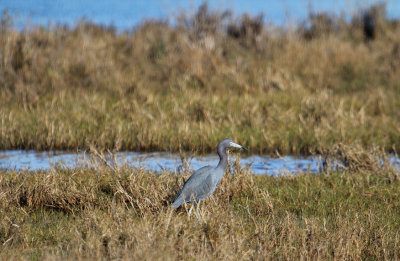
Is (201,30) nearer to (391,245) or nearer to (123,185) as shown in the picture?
(123,185)

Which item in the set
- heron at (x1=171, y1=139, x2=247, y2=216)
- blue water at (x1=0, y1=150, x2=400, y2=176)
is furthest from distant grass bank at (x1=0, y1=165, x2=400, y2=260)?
blue water at (x1=0, y1=150, x2=400, y2=176)

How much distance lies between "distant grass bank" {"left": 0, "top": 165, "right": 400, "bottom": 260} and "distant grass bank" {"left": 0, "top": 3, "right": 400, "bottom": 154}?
1187 millimetres

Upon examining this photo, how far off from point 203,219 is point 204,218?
0.08 feet

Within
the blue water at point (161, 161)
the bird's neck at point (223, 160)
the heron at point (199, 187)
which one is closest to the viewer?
the heron at point (199, 187)

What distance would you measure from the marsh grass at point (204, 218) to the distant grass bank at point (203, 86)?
1160 millimetres

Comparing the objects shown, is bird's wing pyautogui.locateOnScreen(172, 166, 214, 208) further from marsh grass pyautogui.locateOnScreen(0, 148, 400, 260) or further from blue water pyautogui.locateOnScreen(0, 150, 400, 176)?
blue water pyautogui.locateOnScreen(0, 150, 400, 176)

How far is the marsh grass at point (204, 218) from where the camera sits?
4.57m

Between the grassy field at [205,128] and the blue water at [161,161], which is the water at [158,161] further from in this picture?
the grassy field at [205,128]

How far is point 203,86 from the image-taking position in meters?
12.8

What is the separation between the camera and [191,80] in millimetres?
13008

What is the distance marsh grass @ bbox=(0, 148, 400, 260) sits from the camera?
4566mm

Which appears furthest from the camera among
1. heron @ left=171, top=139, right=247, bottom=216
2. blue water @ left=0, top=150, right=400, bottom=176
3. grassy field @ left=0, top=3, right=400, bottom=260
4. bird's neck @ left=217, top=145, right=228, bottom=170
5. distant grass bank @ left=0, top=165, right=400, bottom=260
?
blue water @ left=0, top=150, right=400, bottom=176

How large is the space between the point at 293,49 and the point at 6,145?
7.79m

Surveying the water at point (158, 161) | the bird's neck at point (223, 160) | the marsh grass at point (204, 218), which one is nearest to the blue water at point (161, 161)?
the water at point (158, 161)
